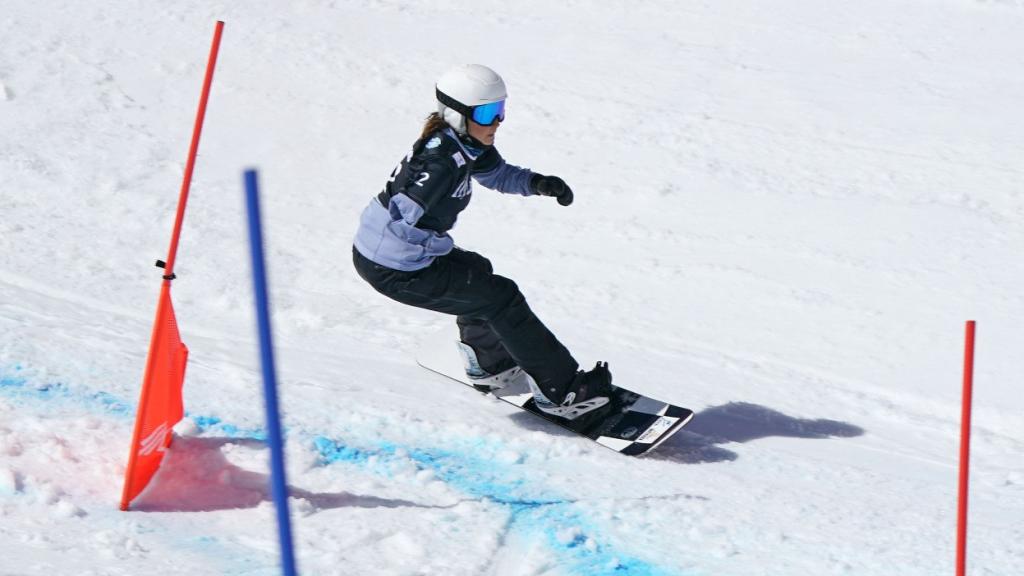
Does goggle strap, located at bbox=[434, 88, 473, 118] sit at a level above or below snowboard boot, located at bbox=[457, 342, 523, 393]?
above

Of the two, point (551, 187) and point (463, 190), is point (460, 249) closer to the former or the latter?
point (463, 190)

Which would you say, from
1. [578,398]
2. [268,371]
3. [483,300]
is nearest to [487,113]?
[483,300]

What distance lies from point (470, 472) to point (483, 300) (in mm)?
745

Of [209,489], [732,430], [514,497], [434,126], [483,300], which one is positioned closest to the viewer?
[209,489]

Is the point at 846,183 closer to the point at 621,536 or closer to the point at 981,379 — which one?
the point at 981,379

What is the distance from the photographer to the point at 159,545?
13.1 feet

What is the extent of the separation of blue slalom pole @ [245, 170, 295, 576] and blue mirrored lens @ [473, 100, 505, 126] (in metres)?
2.61

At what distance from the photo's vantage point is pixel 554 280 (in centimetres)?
723

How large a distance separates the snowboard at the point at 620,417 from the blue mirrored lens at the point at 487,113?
1.19 metres

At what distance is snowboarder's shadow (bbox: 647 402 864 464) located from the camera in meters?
5.39

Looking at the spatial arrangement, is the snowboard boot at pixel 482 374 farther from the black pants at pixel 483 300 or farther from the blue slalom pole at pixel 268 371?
the blue slalom pole at pixel 268 371

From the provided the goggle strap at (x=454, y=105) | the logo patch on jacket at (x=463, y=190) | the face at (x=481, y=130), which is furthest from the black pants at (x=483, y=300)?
the goggle strap at (x=454, y=105)

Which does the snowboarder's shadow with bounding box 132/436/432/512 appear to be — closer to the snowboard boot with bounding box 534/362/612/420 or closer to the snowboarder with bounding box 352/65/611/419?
the snowboarder with bounding box 352/65/611/419

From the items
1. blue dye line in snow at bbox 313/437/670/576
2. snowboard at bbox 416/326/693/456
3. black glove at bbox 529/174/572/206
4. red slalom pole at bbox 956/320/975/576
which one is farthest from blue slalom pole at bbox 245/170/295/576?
black glove at bbox 529/174/572/206
